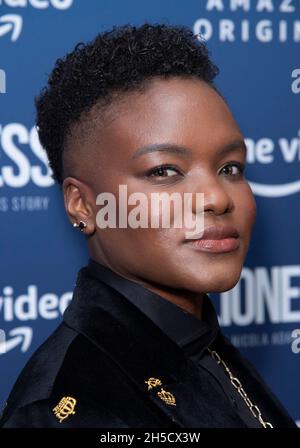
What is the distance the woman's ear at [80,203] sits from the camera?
39.9 inches

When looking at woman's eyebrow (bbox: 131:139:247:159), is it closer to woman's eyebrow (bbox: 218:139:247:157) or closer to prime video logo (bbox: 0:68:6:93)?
woman's eyebrow (bbox: 218:139:247:157)

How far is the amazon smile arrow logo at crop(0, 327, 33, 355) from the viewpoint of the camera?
4.85 feet

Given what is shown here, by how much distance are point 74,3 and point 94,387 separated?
91 centimetres

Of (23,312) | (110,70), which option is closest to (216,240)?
(110,70)

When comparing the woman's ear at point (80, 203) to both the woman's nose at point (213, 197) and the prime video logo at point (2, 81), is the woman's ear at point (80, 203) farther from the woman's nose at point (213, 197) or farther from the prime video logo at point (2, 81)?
the prime video logo at point (2, 81)

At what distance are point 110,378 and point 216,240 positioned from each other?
0.77 ft

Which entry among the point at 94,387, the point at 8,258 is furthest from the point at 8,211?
the point at 94,387

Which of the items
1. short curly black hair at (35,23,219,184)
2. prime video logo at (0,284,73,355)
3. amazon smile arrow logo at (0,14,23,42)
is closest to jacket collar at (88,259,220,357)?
short curly black hair at (35,23,219,184)

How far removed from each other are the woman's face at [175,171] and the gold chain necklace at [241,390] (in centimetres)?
19

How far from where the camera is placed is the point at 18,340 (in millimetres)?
1491

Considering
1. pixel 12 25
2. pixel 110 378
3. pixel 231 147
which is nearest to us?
pixel 110 378

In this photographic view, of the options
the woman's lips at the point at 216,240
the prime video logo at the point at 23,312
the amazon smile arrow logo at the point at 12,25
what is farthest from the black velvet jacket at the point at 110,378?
the amazon smile arrow logo at the point at 12,25

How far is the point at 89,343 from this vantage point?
2.98ft

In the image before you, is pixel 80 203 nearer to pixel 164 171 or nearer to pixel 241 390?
pixel 164 171
